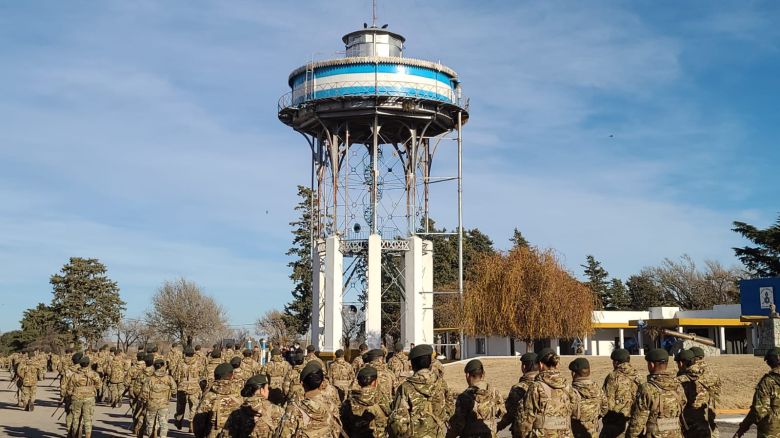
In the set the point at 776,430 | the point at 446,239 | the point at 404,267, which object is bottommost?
the point at 776,430

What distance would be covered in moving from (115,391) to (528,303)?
2776 cm

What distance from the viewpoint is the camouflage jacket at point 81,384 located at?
18.0 metres

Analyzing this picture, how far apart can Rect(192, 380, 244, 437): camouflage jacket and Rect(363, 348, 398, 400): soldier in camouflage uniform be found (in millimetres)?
2077

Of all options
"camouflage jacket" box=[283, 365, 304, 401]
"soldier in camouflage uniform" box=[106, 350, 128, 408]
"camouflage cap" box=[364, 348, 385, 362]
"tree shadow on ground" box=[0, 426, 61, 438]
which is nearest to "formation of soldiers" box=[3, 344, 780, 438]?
"camouflage jacket" box=[283, 365, 304, 401]

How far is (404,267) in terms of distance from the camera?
53.3m

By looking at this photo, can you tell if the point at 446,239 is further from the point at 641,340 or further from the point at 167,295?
the point at 167,295

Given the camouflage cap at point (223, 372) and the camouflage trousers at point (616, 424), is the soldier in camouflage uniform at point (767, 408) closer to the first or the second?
the camouflage trousers at point (616, 424)

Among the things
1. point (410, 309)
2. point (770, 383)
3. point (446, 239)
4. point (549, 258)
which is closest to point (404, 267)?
point (410, 309)

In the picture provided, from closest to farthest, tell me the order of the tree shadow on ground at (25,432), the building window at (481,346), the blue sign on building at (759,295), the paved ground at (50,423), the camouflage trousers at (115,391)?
the paved ground at (50,423) → the tree shadow on ground at (25,432) → the camouflage trousers at (115,391) → the blue sign on building at (759,295) → the building window at (481,346)

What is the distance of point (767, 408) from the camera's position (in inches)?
429

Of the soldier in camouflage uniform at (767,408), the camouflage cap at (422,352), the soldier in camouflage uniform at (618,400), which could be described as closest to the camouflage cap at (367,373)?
the camouflage cap at (422,352)

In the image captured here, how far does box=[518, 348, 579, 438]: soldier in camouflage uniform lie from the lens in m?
9.17

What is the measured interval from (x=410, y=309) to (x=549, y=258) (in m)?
9.15

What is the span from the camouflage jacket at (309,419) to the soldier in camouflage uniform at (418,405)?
4.57 feet
